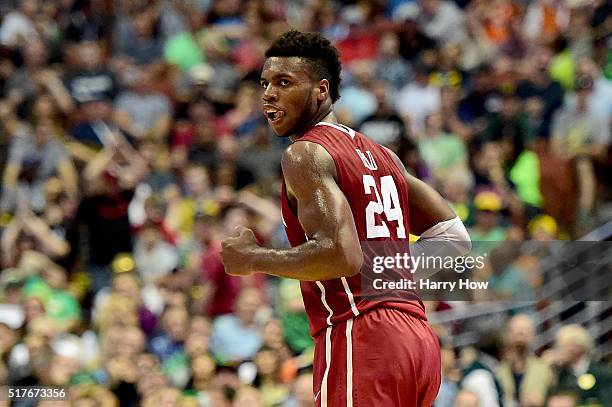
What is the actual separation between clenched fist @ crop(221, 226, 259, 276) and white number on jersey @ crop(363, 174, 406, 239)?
0.54 m

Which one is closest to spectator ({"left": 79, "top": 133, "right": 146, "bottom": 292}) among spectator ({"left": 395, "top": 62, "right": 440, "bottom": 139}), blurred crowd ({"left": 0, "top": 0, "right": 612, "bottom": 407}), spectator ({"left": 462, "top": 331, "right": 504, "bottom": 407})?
blurred crowd ({"left": 0, "top": 0, "right": 612, "bottom": 407})

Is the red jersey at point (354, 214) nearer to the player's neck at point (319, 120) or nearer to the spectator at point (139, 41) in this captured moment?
the player's neck at point (319, 120)

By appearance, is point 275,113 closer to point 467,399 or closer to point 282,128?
point 282,128

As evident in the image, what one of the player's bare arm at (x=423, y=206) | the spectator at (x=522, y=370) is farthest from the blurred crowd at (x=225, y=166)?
the player's bare arm at (x=423, y=206)

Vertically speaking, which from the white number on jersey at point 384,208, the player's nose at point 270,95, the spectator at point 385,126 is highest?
the player's nose at point 270,95

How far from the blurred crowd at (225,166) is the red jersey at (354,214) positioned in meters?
4.01

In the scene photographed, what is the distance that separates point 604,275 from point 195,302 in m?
4.20

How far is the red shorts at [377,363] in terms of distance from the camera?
5.21m

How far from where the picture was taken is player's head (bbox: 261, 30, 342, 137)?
18.1 feet

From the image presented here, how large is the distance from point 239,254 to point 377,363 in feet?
2.63

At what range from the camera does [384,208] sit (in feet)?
17.8

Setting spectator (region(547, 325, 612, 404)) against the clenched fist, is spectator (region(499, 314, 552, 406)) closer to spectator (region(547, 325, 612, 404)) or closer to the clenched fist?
spectator (region(547, 325, 612, 404))

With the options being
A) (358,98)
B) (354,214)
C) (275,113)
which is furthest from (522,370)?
(358,98)

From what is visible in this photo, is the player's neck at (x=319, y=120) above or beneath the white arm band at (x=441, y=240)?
above
